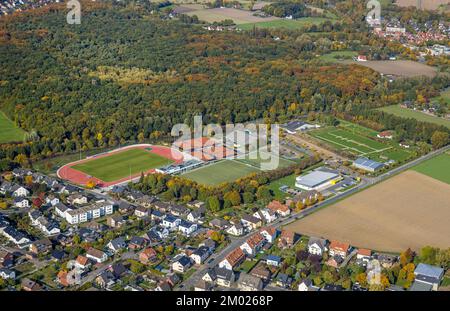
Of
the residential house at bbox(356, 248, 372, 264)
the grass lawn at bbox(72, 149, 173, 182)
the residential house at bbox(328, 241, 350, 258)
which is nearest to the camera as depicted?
the residential house at bbox(356, 248, 372, 264)

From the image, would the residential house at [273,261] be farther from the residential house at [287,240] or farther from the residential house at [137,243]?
the residential house at [137,243]

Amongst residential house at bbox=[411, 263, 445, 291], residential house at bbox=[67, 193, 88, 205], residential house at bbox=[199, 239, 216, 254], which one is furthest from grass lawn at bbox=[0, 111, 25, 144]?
residential house at bbox=[411, 263, 445, 291]

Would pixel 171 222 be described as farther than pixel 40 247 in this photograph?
Yes

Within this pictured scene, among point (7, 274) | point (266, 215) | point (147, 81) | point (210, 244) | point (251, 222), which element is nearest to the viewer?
point (7, 274)

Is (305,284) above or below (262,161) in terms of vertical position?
below

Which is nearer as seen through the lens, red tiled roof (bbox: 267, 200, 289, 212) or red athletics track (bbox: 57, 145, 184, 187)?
red tiled roof (bbox: 267, 200, 289, 212)

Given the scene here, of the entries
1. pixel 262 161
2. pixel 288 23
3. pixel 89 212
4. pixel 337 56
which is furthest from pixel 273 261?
pixel 288 23

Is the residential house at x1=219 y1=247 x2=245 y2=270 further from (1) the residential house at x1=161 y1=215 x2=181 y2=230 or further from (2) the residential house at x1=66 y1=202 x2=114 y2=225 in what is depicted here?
(2) the residential house at x1=66 y1=202 x2=114 y2=225

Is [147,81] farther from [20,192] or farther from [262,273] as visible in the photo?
[262,273]
